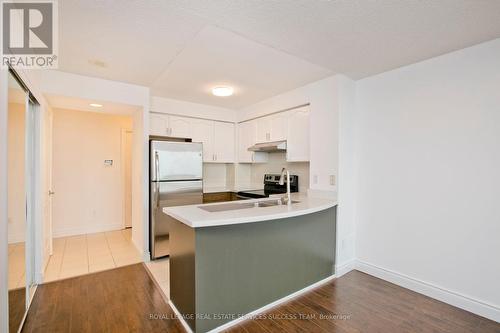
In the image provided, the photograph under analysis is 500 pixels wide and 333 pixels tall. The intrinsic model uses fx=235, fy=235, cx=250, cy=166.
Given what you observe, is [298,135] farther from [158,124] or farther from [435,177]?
[158,124]

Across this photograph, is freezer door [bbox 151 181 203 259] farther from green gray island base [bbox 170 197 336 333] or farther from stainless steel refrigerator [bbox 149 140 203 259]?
green gray island base [bbox 170 197 336 333]

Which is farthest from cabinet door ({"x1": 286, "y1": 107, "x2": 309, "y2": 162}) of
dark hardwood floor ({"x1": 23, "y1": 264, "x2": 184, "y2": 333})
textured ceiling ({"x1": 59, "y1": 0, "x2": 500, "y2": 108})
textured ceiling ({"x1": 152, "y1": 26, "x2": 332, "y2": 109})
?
dark hardwood floor ({"x1": 23, "y1": 264, "x2": 184, "y2": 333})

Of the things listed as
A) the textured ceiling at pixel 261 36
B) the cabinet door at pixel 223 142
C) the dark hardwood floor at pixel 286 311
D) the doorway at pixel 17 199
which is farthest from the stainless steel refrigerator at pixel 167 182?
the doorway at pixel 17 199

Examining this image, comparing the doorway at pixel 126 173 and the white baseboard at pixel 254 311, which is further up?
the doorway at pixel 126 173

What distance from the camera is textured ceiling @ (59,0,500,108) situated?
1665 millimetres

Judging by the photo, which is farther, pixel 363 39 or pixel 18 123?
pixel 363 39

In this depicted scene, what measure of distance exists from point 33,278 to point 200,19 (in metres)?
3.16

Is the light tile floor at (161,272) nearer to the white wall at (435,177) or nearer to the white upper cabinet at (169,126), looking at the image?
the white upper cabinet at (169,126)

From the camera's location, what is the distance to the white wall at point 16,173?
1.65 metres

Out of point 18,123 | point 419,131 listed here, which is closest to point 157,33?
point 18,123

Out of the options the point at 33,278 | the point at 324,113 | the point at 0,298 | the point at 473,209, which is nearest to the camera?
the point at 0,298

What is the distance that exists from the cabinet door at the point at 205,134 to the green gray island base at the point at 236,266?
7.75 ft

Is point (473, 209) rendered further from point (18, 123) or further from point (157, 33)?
point (18, 123)

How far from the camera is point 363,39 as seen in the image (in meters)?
2.09
